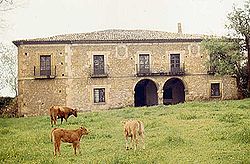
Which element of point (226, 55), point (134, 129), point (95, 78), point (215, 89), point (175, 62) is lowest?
point (134, 129)

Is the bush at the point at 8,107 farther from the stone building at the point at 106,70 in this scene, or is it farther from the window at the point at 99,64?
the window at the point at 99,64

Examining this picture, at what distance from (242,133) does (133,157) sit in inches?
162

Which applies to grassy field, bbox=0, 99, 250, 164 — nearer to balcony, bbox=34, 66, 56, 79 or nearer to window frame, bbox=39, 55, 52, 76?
balcony, bbox=34, 66, 56, 79

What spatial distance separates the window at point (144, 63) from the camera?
32719 millimetres

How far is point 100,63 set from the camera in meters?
32.2

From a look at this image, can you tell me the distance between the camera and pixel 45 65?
31.6m

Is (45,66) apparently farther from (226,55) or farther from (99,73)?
(226,55)

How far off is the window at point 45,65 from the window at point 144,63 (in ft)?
26.6

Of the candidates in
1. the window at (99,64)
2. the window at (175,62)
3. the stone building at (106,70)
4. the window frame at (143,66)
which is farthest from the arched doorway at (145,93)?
the window at (99,64)

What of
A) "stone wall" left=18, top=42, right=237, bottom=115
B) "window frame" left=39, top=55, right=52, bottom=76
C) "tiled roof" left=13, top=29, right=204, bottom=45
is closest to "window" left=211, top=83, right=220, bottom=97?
"stone wall" left=18, top=42, right=237, bottom=115

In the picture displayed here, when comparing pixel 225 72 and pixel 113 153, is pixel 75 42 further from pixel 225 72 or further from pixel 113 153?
pixel 113 153

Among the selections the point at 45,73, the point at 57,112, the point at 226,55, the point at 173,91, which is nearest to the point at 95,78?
the point at 45,73

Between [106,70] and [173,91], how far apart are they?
7.68 metres

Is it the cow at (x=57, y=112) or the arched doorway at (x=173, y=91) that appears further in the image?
the arched doorway at (x=173, y=91)
